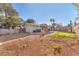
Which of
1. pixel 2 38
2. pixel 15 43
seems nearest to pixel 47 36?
pixel 15 43

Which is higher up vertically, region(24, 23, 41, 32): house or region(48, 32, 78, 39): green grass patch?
region(24, 23, 41, 32): house

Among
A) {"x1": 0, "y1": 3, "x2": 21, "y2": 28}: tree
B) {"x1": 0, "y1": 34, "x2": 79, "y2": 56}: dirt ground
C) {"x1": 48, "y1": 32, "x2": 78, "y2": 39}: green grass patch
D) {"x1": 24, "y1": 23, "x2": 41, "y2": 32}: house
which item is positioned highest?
{"x1": 0, "y1": 3, "x2": 21, "y2": 28}: tree

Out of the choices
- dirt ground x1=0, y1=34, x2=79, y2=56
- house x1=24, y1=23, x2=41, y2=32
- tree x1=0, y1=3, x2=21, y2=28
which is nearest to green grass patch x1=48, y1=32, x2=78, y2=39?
dirt ground x1=0, y1=34, x2=79, y2=56

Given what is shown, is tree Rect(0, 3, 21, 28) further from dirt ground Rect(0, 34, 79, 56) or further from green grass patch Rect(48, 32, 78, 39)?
green grass patch Rect(48, 32, 78, 39)

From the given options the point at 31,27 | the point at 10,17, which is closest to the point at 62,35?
the point at 31,27

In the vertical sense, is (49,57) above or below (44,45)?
below

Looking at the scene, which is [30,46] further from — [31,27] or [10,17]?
[10,17]

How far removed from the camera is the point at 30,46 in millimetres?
1434

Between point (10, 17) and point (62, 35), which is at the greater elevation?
point (10, 17)

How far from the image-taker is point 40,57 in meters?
1.43

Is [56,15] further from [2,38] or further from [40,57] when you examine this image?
[2,38]

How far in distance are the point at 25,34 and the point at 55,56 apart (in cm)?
33

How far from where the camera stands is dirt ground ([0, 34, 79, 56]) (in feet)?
4.67

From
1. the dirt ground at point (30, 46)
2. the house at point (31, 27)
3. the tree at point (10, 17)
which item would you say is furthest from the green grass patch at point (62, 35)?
the tree at point (10, 17)
